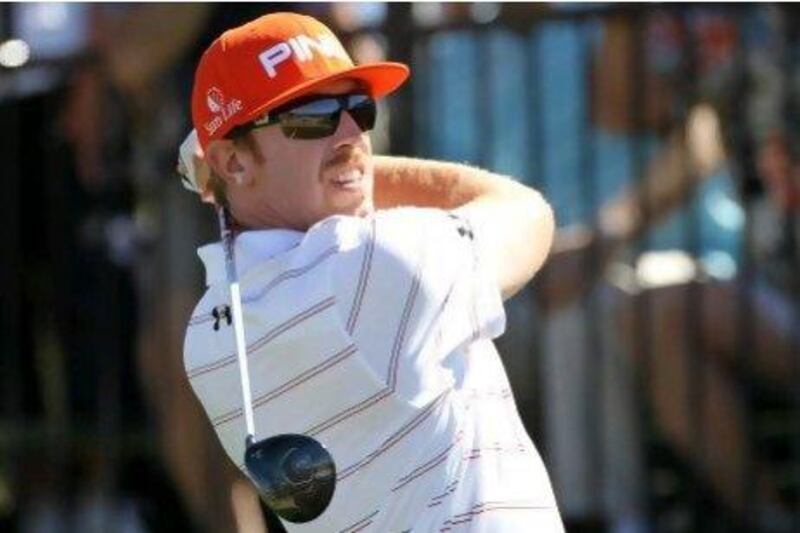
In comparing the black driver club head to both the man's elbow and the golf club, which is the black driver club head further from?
the man's elbow

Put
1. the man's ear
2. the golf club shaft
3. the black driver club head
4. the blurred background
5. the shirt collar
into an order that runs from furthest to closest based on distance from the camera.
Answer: the blurred background
the man's ear
the shirt collar
the golf club shaft
the black driver club head

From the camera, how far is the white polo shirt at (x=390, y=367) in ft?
16.2

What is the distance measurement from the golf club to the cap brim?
15.4 inches

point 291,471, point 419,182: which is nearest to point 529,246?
point 419,182

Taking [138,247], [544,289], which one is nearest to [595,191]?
[544,289]

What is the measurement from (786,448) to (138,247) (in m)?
2.31

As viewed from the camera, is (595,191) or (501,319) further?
(595,191)

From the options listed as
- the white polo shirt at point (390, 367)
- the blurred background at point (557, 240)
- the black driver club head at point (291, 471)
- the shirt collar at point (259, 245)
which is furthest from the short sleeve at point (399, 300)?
the blurred background at point (557, 240)

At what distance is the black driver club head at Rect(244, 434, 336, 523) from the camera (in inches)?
186

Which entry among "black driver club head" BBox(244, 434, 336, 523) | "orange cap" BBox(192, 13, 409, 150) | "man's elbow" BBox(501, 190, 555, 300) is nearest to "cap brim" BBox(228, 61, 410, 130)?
"orange cap" BBox(192, 13, 409, 150)

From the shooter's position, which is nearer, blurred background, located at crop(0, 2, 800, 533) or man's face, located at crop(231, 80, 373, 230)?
man's face, located at crop(231, 80, 373, 230)

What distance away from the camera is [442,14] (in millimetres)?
8695

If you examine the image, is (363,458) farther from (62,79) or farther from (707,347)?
(62,79)

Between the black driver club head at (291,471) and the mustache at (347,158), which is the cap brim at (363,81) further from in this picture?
the black driver club head at (291,471)
